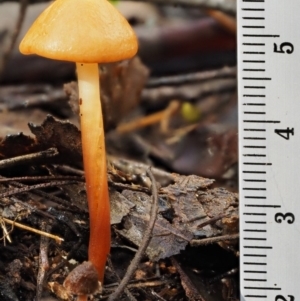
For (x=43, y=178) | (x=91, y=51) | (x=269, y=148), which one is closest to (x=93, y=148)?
(x=43, y=178)

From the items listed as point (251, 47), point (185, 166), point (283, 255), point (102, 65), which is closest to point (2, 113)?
point (102, 65)

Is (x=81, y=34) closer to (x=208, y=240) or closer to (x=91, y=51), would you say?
(x=91, y=51)

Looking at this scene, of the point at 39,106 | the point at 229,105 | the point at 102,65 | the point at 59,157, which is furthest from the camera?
the point at 229,105

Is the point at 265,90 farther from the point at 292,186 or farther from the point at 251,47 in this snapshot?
the point at 292,186

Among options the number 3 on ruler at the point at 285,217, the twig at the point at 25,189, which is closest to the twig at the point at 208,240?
the number 3 on ruler at the point at 285,217

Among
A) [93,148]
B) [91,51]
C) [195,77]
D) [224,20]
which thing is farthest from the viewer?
[224,20]

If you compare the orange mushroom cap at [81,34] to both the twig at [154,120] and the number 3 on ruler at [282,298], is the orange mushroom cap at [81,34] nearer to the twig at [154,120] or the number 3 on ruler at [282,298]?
the number 3 on ruler at [282,298]
